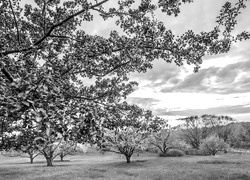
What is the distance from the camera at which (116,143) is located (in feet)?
131

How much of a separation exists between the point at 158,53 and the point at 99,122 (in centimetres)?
564

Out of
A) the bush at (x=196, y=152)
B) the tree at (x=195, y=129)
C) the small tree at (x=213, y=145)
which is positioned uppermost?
the tree at (x=195, y=129)

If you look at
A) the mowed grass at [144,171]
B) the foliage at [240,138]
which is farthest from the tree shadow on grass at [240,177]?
the foliage at [240,138]

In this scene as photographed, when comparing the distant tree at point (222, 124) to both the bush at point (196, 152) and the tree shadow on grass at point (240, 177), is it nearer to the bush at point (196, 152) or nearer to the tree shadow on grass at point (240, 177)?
the bush at point (196, 152)

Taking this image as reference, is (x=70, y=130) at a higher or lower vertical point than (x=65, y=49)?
lower

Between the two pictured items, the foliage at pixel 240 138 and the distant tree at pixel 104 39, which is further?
the foliage at pixel 240 138

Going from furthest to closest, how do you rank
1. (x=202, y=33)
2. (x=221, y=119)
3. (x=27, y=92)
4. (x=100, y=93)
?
1. (x=221, y=119)
2. (x=100, y=93)
3. (x=202, y=33)
4. (x=27, y=92)

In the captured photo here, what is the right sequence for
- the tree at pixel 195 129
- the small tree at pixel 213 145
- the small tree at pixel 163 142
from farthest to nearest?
the tree at pixel 195 129
the small tree at pixel 163 142
the small tree at pixel 213 145

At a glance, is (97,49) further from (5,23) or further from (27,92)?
(27,92)

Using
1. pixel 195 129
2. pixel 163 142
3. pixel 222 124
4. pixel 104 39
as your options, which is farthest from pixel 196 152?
pixel 104 39

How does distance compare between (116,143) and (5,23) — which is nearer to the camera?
(5,23)

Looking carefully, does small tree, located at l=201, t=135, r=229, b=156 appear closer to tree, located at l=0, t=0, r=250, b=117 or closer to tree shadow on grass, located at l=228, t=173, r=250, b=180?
tree shadow on grass, located at l=228, t=173, r=250, b=180

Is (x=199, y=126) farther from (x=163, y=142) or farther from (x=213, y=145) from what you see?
(x=163, y=142)

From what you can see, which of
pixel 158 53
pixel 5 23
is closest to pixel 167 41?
pixel 158 53
